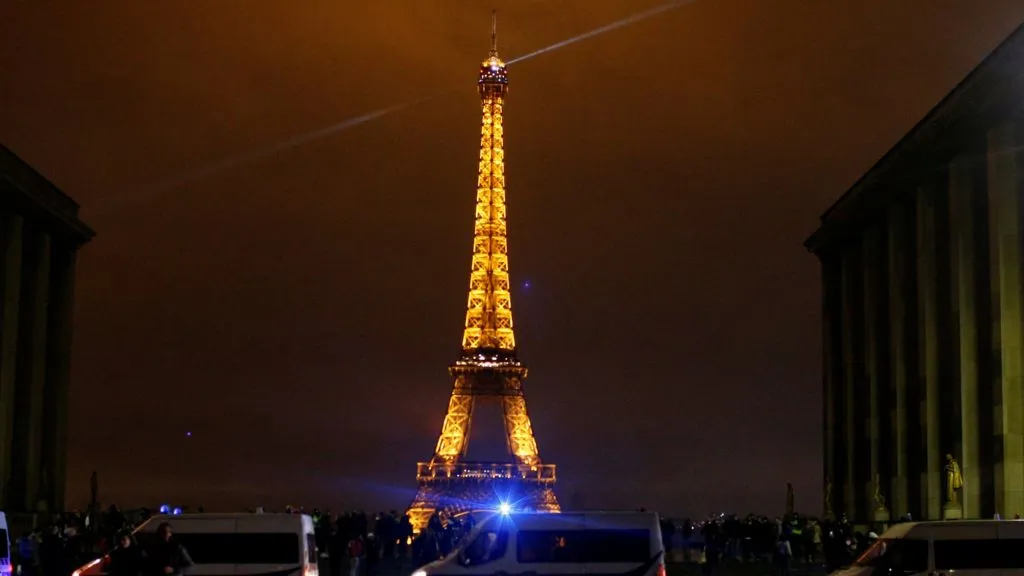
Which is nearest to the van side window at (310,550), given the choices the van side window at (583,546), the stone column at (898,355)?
the van side window at (583,546)

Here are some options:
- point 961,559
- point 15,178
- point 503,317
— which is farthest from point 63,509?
point 961,559

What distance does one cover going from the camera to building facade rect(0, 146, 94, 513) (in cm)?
7431

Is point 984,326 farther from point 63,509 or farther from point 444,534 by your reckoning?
point 63,509

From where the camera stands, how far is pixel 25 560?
51.4 meters

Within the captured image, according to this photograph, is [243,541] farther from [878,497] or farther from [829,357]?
[829,357]

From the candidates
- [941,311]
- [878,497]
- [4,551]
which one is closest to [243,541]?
[4,551]

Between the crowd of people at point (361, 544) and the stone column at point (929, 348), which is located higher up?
the stone column at point (929, 348)

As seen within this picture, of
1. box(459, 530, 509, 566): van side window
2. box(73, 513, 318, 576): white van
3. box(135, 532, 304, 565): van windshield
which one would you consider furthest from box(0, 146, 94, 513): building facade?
box(459, 530, 509, 566): van side window

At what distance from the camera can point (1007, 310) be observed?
57969 mm

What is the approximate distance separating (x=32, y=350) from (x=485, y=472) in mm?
52781

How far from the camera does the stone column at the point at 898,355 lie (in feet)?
240

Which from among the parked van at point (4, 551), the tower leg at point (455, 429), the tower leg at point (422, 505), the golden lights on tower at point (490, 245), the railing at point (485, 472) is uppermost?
the golden lights on tower at point (490, 245)

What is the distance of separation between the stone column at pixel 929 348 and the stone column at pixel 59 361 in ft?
127

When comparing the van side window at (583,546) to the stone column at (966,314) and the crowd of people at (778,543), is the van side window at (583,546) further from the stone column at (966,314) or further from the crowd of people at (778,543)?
the stone column at (966,314)
